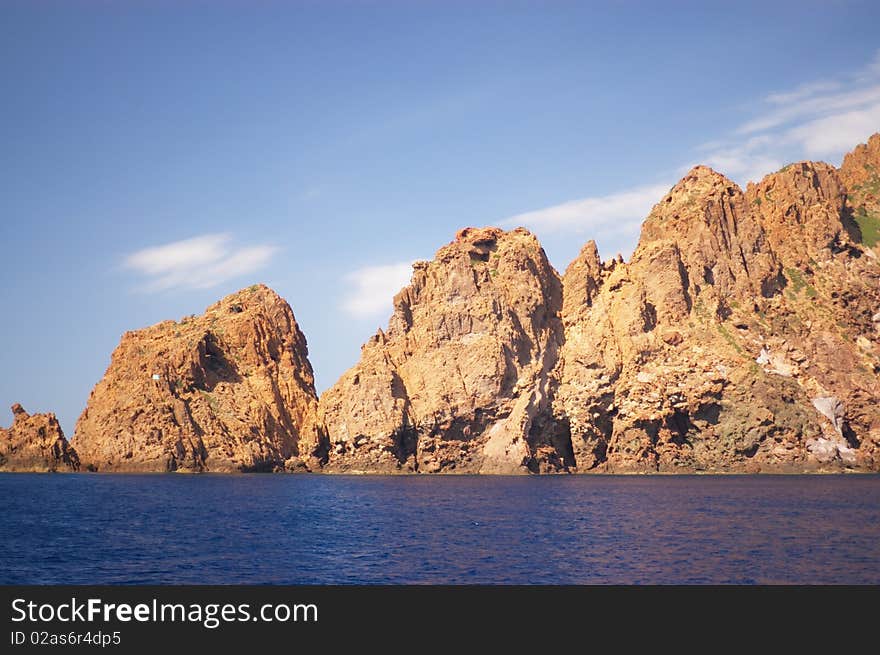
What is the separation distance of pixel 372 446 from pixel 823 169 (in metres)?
90.7

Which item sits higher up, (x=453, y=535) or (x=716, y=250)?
(x=716, y=250)

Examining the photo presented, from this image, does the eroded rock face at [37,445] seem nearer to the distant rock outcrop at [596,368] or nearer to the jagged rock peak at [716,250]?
the distant rock outcrop at [596,368]

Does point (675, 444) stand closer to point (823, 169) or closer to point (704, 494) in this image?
point (704, 494)

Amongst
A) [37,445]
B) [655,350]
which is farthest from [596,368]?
[37,445]

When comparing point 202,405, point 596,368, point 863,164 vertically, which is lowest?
point 596,368

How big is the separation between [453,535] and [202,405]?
10288 cm

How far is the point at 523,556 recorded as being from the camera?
45344 millimetres

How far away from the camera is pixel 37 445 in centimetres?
14875

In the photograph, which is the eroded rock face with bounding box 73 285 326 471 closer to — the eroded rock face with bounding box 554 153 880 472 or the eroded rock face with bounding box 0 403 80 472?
the eroded rock face with bounding box 0 403 80 472

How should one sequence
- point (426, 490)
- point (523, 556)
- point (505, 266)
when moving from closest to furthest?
point (523, 556) → point (426, 490) → point (505, 266)

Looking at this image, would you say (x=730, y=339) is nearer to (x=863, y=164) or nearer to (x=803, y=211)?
(x=803, y=211)

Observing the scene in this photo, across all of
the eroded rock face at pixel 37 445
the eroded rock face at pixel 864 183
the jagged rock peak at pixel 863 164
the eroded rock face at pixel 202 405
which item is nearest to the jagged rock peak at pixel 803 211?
the eroded rock face at pixel 864 183
